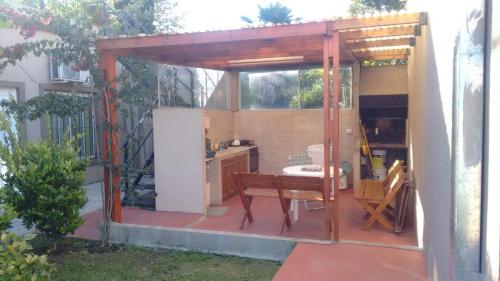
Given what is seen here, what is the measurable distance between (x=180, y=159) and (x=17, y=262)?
4.54 meters

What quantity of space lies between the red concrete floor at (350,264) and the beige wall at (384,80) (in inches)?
186

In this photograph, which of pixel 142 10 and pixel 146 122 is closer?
pixel 146 122

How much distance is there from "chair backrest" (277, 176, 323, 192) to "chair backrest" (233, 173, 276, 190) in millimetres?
124

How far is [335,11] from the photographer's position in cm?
1550

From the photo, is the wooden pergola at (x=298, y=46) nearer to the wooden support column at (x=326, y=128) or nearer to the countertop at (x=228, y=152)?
the wooden support column at (x=326, y=128)

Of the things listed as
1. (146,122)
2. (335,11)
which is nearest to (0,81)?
(146,122)

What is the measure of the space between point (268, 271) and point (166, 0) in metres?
11.0

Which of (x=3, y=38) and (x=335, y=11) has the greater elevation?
(x=335, y=11)

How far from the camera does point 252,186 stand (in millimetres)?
5613

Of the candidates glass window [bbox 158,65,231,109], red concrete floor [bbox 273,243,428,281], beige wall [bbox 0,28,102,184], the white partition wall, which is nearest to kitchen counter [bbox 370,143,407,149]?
glass window [bbox 158,65,231,109]

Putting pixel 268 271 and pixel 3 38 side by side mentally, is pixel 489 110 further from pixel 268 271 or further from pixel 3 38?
pixel 3 38

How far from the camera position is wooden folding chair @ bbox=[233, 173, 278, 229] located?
5.45 m

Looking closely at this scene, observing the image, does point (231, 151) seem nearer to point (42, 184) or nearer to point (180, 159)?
point (180, 159)

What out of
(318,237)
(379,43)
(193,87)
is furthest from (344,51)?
(193,87)
